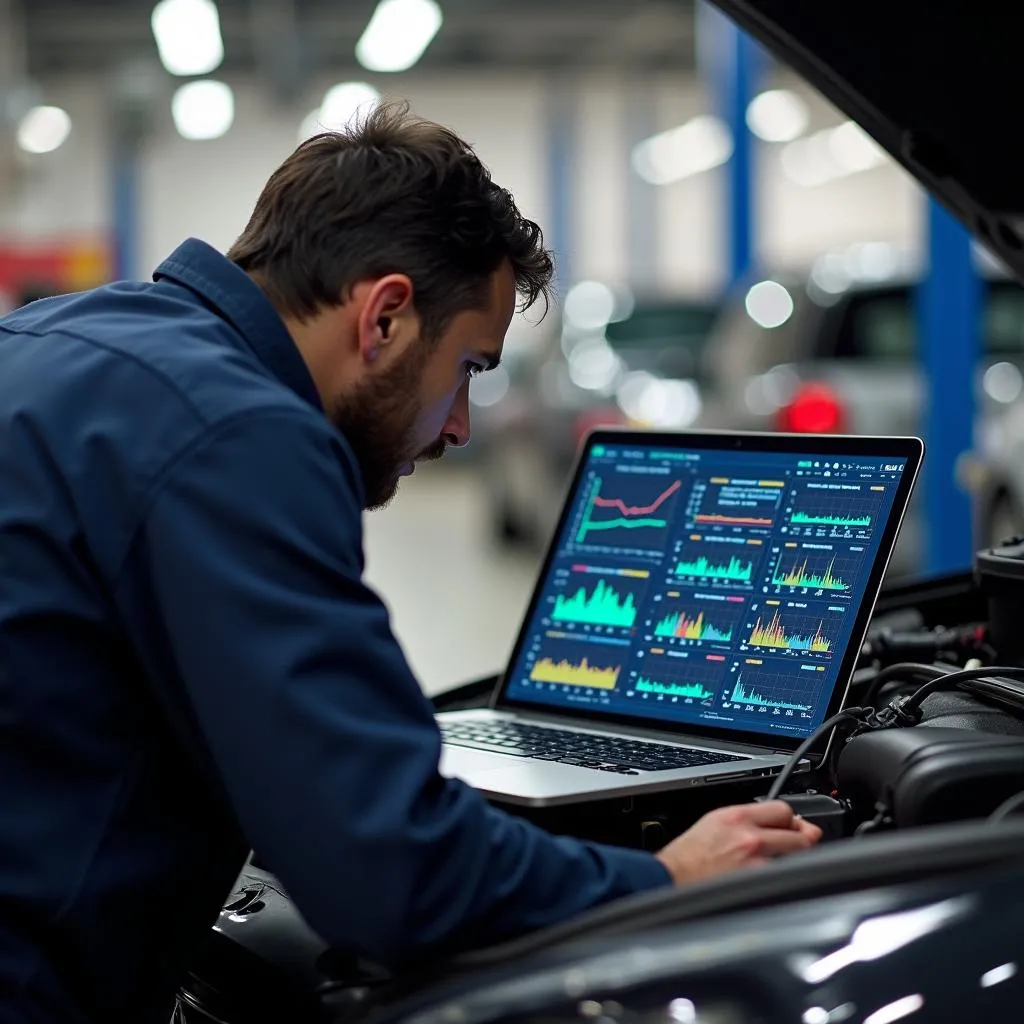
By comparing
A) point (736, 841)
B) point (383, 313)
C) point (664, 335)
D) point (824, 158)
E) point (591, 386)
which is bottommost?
point (591, 386)

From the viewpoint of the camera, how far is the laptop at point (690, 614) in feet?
5.93

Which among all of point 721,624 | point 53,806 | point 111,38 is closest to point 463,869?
point 53,806

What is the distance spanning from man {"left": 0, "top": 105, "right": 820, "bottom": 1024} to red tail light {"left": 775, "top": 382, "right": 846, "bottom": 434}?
5.18m

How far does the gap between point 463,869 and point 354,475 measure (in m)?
0.34

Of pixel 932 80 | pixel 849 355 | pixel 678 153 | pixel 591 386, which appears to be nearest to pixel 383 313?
pixel 932 80

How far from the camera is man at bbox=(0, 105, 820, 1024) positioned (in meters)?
1.21

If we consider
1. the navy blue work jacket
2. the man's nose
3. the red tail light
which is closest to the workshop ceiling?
the red tail light

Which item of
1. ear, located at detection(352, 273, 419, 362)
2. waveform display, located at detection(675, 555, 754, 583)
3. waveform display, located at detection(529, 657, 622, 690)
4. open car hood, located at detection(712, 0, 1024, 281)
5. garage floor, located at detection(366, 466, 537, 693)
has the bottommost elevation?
garage floor, located at detection(366, 466, 537, 693)

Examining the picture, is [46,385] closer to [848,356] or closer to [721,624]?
[721,624]

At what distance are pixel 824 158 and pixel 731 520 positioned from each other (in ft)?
83.3

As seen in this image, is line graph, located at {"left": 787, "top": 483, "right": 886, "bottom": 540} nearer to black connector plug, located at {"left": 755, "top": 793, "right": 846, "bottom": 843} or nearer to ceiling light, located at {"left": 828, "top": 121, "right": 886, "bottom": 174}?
black connector plug, located at {"left": 755, "top": 793, "right": 846, "bottom": 843}

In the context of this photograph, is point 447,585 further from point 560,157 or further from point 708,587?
point 560,157

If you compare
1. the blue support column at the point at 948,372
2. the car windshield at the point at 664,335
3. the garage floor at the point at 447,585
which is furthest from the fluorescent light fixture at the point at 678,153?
the blue support column at the point at 948,372

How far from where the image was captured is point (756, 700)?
1.86 m
